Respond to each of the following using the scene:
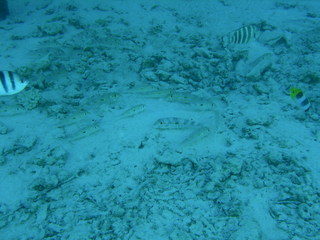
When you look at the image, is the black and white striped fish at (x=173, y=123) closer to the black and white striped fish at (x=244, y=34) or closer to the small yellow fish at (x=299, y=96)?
the small yellow fish at (x=299, y=96)

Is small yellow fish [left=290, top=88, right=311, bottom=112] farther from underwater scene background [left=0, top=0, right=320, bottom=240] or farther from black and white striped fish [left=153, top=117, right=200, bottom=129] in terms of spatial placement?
black and white striped fish [left=153, top=117, right=200, bottom=129]

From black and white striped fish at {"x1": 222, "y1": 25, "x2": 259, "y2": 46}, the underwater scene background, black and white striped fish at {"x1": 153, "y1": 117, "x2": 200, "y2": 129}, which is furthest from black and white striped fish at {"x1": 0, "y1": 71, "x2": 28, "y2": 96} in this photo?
black and white striped fish at {"x1": 222, "y1": 25, "x2": 259, "y2": 46}

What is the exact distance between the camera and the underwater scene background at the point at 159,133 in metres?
2.97

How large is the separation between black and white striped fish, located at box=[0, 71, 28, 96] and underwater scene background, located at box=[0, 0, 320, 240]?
0.05 ft

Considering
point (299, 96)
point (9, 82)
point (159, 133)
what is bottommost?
point (159, 133)

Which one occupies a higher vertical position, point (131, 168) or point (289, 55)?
point (289, 55)

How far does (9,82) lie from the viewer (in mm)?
3586

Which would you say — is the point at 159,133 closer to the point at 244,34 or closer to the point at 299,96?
the point at 299,96

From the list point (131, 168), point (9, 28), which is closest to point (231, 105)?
point (131, 168)

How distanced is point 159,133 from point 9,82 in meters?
2.61

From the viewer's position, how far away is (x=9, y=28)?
8555 millimetres

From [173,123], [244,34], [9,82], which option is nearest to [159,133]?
[173,123]

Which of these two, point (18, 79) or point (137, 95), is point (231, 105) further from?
point (18, 79)

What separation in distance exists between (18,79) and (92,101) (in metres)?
1.71
